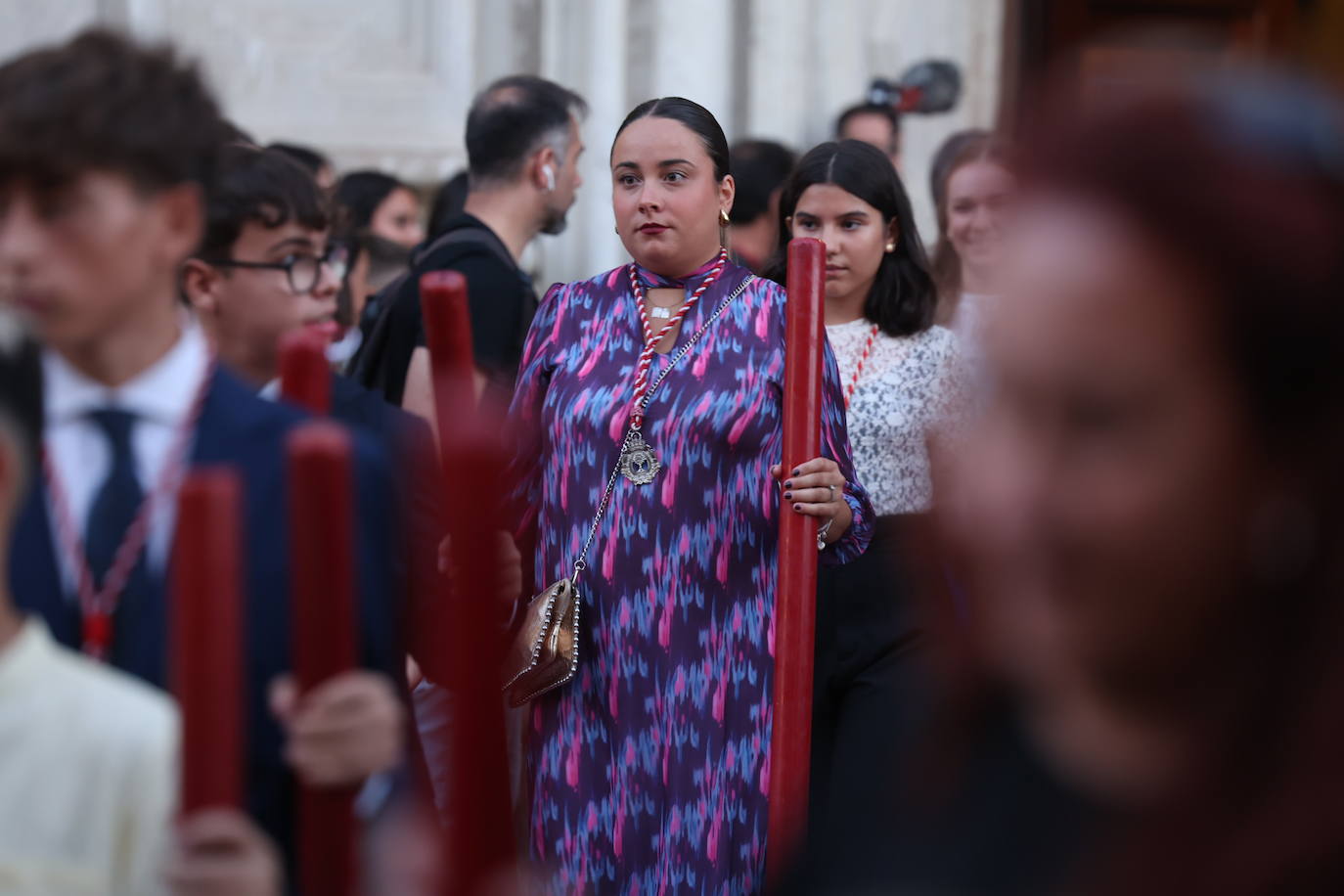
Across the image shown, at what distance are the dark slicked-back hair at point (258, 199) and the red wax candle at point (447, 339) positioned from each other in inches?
73.1

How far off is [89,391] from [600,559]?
2010mm

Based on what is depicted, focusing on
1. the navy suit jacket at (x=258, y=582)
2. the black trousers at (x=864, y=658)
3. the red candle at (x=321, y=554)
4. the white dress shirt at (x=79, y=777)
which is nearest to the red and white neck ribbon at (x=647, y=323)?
the black trousers at (x=864, y=658)

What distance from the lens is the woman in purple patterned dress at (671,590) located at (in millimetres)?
3633

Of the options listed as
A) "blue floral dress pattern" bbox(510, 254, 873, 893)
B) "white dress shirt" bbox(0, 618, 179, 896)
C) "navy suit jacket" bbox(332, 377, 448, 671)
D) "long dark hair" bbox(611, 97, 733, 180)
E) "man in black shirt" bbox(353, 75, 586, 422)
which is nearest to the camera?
"white dress shirt" bbox(0, 618, 179, 896)

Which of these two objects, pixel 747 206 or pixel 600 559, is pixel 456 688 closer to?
pixel 600 559

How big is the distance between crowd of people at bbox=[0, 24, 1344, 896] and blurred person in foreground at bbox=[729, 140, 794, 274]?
6.25 ft

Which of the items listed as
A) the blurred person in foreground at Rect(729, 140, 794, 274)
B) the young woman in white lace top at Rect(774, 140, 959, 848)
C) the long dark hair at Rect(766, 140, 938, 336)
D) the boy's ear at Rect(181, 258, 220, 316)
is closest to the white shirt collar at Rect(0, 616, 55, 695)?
the boy's ear at Rect(181, 258, 220, 316)

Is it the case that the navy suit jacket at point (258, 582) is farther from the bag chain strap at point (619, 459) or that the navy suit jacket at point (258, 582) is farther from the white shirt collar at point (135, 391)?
the bag chain strap at point (619, 459)

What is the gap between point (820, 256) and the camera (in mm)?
2990

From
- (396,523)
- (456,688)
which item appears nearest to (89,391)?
(396,523)

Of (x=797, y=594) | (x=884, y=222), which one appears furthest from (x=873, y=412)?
(x=797, y=594)

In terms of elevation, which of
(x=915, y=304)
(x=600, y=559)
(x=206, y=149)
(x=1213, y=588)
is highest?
(x=206, y=149)

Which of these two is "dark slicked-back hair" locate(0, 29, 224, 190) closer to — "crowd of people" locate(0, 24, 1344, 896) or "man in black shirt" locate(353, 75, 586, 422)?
"crowd of people" locate(0, 24, 1344, 896)

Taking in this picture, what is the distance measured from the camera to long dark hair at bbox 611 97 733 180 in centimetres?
389
